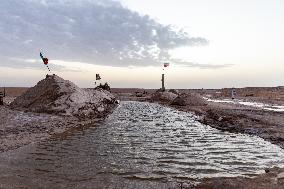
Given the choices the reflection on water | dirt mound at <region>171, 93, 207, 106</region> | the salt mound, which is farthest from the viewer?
dirt mound at <region>171, 93, 207, 106</region>

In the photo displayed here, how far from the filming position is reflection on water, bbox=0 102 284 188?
8.16 m

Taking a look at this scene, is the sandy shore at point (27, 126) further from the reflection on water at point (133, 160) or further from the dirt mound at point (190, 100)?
the dirt mound at point (190, 100)

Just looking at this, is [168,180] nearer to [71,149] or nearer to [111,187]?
[111,187]

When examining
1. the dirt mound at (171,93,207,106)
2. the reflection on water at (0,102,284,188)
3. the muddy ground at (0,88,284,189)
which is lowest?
the reflection on water at (0,102,284,188)

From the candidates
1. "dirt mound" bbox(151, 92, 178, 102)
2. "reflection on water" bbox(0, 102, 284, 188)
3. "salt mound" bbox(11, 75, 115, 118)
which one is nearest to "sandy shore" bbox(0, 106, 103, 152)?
"reflection on water" bbox(0, 102, 284, 188)

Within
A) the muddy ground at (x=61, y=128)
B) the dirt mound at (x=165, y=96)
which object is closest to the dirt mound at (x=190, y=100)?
the dirt mound at (x=165, y=96)

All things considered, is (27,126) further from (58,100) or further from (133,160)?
(133,160)

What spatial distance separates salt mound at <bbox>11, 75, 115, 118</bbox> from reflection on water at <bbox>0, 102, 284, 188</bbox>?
7.38 metres

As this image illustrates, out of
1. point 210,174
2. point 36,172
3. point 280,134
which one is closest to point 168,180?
point 210,174

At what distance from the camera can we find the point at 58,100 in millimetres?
22562

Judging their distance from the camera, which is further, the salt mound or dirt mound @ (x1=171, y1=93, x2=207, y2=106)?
dirt mound @ (x1=171, y1=93, x2=207, y2=106)

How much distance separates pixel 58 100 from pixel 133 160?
13.5m

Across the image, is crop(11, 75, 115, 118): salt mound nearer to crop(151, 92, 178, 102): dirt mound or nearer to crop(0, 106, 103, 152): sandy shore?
crop(0, 106, 103, 152): sandy shore

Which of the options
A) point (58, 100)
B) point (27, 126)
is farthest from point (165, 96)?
point (27, 126)
